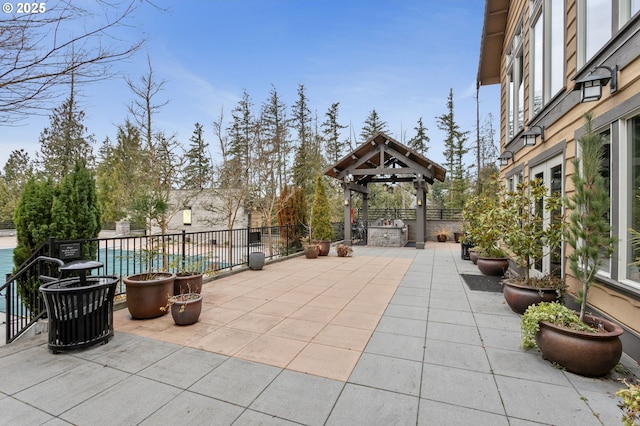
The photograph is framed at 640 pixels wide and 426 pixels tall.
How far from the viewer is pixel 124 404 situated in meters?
2.06

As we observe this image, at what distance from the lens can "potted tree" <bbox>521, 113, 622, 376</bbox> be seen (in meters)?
2.34

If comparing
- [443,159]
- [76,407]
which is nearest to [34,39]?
[76,407]

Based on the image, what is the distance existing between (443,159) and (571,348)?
25.2 metres

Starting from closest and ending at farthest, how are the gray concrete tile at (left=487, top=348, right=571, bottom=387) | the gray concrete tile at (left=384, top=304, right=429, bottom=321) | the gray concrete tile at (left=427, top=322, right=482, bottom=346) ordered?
the gray concrete tile at (left=487, top=348, right=571, bottom=387) → the gray concrete tile at (left=427, top=322, right=482, bottom=346) → the gray concrete tile at (left=384, top=304, right=429, bottom=321)

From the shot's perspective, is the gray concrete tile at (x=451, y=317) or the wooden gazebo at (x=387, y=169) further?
the wooden gazebo at (x=387, y=169)

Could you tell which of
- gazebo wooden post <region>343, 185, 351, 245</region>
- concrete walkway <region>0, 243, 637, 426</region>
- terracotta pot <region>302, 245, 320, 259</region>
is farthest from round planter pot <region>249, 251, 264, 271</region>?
gazebo wooden post <region>343, 185, 351, 245</region>

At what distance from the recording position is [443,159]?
25422mm

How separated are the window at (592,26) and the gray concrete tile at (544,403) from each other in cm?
332

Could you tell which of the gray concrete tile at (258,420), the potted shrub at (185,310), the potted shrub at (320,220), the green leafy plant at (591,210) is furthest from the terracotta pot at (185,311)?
the potted shrub at (320,220)

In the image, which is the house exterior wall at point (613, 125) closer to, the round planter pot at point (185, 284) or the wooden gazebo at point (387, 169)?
the round planter pot at point (185, 284)

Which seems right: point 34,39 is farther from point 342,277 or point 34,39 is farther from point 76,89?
point 342,277

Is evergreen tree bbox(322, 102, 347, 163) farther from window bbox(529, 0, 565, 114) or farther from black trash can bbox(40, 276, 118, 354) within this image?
black trash can bbox(40, 276, 118, 354)

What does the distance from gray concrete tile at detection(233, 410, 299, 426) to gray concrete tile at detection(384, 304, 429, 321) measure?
2414mm

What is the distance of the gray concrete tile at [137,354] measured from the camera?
261cm
